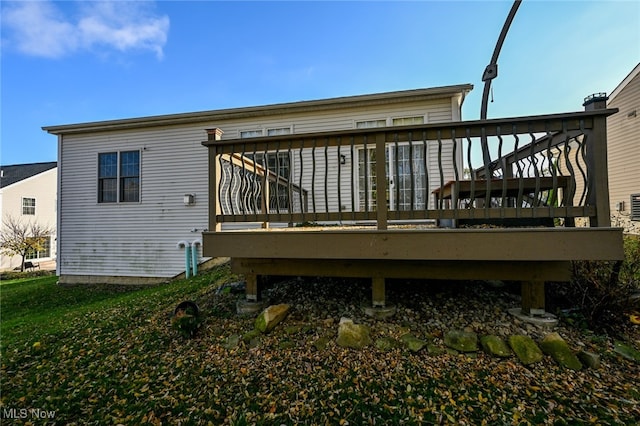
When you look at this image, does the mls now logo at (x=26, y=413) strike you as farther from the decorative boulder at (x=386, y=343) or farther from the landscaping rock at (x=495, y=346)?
the landscaping rock at (x=495, y=346)

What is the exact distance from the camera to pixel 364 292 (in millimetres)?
3336

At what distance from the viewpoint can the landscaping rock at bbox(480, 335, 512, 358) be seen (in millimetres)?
2206

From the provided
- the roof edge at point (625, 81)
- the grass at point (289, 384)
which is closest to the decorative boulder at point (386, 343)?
the grass at point (289, 384)

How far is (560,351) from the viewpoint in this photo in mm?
2143

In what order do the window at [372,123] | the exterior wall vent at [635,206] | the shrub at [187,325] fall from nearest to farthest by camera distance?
the shrub at [187,325], the window at [372,123], the exterior wall vent at [635,206]

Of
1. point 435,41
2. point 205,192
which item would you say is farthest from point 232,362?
point 435,41

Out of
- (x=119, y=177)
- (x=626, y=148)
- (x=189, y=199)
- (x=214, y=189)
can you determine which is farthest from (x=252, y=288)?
(x=626, y=148)

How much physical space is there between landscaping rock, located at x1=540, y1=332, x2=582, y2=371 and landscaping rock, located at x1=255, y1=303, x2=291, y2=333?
7.20ft

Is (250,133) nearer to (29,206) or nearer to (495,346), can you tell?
(495,346)

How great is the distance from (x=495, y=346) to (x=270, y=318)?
6.29 feet

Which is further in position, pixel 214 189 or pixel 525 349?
pixel 214 189

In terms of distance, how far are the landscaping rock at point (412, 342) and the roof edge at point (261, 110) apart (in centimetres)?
526

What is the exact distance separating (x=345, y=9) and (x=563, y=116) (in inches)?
250

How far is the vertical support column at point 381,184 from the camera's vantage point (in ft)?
8.22
